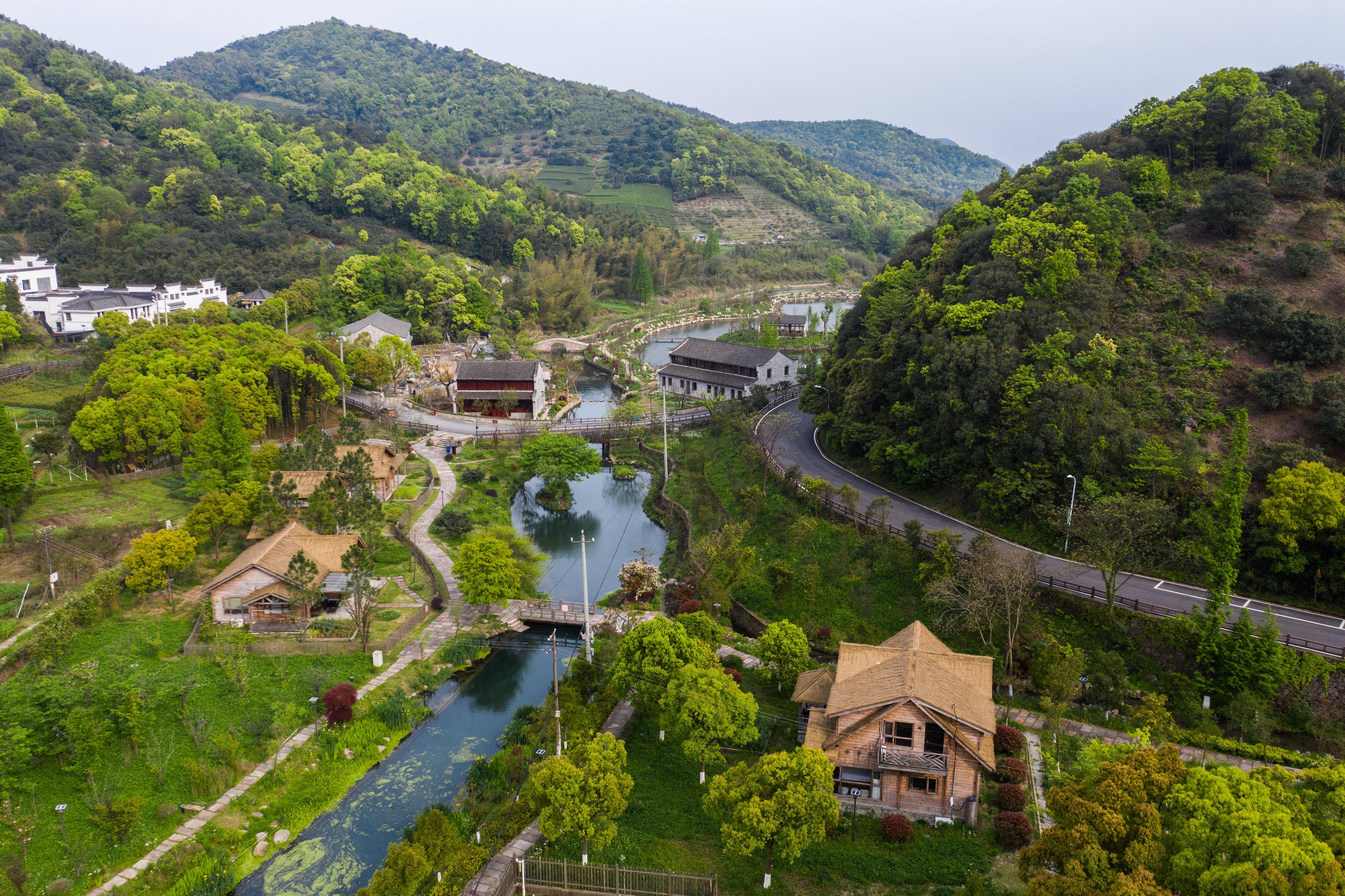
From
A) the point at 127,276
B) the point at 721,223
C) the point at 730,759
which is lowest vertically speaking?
the point at 730,759

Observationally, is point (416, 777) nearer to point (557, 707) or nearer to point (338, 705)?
point (338, 705)

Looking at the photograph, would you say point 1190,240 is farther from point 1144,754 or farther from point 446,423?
point 446,423

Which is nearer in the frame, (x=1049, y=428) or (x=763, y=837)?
(x=763, y=837)

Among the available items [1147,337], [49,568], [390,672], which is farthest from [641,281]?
[390,672]

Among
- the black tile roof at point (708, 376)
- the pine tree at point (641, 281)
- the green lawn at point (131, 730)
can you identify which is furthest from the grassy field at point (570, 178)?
the green lawn at point (131, 730)

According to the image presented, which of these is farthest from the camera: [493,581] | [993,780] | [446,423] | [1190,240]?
[446,423]

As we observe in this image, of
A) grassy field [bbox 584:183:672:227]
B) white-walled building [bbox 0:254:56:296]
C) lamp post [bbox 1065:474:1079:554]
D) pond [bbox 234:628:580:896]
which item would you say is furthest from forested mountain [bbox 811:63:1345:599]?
grassy field [bbox 584:183:672:227]

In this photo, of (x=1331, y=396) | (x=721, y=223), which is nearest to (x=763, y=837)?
(x=1331, y=396)
